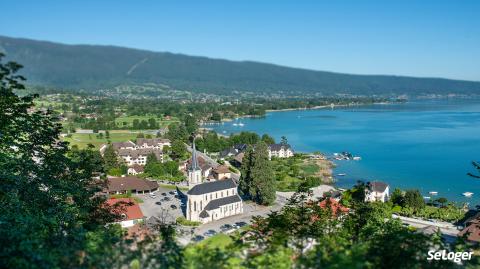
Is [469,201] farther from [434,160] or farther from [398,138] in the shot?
[398,138]

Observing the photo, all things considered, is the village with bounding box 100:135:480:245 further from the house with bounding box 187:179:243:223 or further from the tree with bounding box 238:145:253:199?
the tree with bounding box 238:145:253:199

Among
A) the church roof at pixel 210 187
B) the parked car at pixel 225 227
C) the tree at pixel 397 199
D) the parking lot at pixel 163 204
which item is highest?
the church roof at pixel 210 187

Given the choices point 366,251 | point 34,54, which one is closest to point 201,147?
point 366,251

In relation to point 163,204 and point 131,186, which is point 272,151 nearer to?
point 131,186

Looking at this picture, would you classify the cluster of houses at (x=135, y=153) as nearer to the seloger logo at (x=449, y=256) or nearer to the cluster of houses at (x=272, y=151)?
the cluster of houses at (x=272, y=151)

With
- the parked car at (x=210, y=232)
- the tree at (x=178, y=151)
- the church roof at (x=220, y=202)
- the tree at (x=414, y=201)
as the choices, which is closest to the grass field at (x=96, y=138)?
the tree at (x=178, y=151)

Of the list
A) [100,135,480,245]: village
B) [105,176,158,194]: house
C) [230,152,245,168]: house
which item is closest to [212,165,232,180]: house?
[100,135,480,245]: village

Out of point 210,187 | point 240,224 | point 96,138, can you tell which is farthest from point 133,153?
point 240,224
